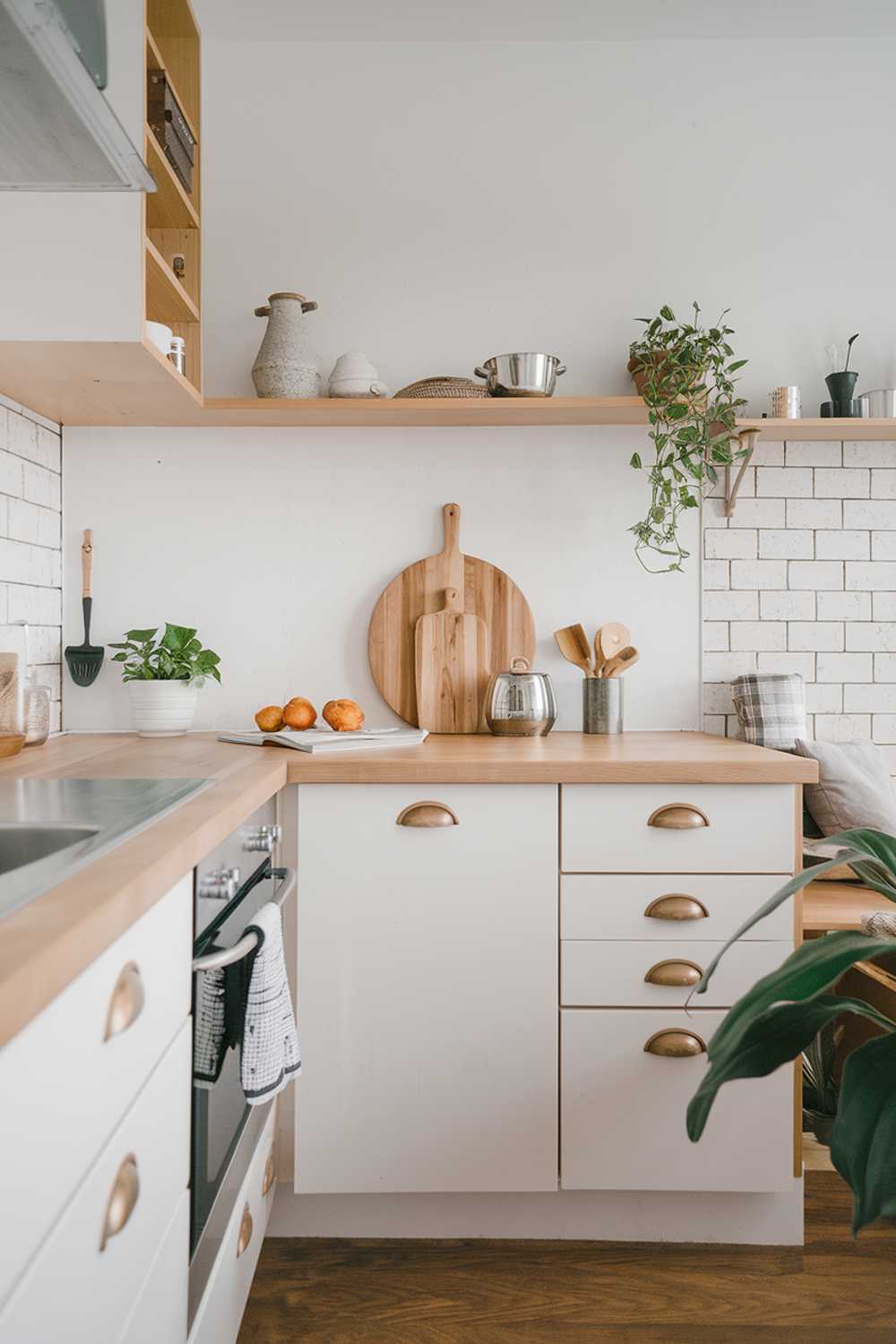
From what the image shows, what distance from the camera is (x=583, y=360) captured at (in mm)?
2520

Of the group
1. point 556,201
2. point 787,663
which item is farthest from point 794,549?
point 556,201

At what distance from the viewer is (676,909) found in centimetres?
185

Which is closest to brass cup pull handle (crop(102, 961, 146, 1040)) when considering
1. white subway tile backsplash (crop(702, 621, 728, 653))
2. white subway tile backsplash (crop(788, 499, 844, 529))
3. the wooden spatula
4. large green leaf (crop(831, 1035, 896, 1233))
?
large green leaf (crop(831, 1035, 896, 1233))

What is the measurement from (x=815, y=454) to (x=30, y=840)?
6.97 ft

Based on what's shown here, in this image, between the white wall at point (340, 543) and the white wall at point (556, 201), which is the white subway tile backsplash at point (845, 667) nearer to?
the white wall at point (340, 543)

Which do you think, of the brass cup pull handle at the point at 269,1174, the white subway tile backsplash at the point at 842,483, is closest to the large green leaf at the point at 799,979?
the brass cup pull handle at the point at 269,1174

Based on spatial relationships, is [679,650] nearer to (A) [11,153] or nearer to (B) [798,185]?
(B) [798,185]

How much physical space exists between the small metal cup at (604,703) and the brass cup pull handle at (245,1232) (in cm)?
132

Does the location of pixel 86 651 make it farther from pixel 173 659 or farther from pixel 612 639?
pixel 612 639

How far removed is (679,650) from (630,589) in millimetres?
203

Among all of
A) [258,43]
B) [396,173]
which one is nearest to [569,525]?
[396,173]

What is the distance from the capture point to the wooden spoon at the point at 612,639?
245cm

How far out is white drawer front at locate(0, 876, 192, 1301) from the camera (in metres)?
0.64

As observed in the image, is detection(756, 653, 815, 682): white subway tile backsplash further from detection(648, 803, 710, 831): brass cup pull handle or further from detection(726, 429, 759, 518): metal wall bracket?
detection(648, 803, 710, 831): brass cup pull handle
